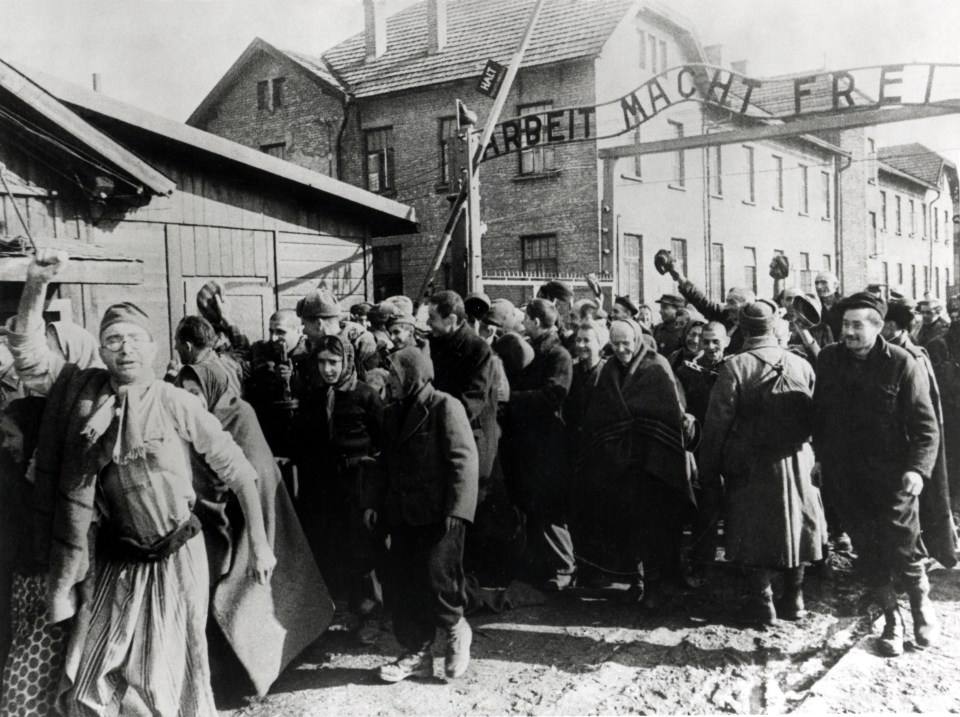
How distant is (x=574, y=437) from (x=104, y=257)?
3.97 meters

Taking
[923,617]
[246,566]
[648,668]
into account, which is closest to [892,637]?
[923,617]

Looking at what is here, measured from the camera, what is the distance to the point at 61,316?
21.8 feet

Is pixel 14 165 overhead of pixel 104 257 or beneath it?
overhead

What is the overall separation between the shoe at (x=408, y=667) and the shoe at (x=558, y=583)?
1507 mm

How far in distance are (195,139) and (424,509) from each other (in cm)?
520

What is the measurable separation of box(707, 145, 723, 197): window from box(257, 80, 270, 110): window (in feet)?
39.7

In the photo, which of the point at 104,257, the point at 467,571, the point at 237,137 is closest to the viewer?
the point at 467,571

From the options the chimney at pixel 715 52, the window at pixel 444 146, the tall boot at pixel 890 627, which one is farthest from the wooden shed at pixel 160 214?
the chimney at pixel 715 52

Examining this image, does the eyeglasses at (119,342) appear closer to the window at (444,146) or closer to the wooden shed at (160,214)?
the wooden shed at (160,214)

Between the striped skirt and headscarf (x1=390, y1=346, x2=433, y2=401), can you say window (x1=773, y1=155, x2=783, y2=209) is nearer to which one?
headscarf (x1=390, y1=346, x2=433, y2=401)

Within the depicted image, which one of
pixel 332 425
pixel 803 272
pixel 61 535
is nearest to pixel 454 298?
pixel 332 425

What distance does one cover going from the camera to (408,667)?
14.8 ft

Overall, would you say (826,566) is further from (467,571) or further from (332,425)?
(332,425)

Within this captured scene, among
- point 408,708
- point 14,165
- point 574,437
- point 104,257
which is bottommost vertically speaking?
point 408,708
